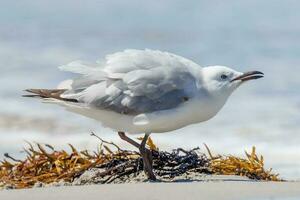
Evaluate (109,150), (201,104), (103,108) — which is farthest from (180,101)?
(109,150)

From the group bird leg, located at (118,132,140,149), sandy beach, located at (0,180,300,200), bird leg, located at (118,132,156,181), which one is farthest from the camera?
bird leg, located at (118,132,140,149)

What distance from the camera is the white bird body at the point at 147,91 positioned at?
19.2 ft

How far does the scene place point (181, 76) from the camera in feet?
19.4

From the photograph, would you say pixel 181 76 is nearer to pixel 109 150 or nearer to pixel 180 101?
pixel 180 101

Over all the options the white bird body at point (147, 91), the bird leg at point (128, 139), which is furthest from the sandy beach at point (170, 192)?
the bird leg at point (128, 139)

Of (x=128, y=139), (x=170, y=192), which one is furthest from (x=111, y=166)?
(x=170, y=192)

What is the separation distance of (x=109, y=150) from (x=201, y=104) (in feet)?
3.67

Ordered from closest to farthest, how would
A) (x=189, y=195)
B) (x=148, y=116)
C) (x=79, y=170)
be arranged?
(x=189, y=195)
(x=148, y=116)
(x=79, y=170)

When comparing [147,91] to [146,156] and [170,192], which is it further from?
[170,192]

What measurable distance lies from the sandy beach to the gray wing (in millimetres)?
808

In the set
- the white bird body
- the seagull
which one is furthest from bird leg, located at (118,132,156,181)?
the white bird body

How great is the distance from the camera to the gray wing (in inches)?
230

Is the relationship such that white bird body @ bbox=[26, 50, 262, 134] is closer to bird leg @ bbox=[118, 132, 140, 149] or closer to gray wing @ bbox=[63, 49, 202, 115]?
gray wing @ bbox=[63, 49, 202, 115]

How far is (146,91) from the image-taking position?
586 cm
